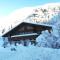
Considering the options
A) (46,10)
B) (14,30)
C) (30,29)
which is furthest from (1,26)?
(46,10)

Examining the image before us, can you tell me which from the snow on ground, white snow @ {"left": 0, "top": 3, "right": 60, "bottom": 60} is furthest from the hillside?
the snow on ground

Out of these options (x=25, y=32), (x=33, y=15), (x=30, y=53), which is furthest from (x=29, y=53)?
(x=33, y=15)

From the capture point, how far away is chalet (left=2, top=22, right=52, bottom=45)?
2.34m

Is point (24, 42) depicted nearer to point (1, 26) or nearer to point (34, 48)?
point (34, 48)

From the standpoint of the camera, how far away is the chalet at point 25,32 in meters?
2.34

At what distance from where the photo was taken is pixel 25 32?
95.3 inches

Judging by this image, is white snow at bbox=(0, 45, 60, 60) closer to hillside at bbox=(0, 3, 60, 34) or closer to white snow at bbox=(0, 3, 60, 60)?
white snow at bbox=(0, 3, 60, 60)

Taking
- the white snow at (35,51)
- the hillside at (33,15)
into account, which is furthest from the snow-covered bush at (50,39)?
the hillside at (33,15)

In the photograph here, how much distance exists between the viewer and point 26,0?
257 cm

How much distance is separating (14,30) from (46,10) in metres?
0.44

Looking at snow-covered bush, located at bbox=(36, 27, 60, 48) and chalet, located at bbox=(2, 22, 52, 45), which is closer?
snow-covered bush, located at bbox=(36, 27, 60, 48)

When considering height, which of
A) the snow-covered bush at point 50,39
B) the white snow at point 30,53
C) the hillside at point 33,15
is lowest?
the white snow at point 30,53

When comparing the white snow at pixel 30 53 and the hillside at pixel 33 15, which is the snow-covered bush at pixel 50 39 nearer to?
the white snow at pixel 30 53

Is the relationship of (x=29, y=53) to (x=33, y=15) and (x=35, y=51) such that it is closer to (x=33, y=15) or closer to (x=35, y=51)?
(x=35, y=51)
